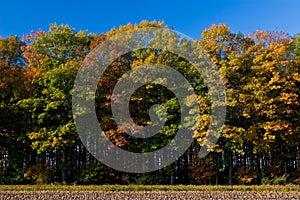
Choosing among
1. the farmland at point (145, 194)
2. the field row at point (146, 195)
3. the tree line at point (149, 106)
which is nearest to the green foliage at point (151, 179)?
the tree line at point (149, 106)

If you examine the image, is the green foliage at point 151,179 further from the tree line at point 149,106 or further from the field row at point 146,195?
the field row at point 146,195

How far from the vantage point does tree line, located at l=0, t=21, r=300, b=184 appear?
21.6 meters

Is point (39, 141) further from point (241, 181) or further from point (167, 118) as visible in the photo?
point (241, 181)

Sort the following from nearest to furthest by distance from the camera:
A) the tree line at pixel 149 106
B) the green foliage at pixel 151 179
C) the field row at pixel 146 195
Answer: the field row at pixel 146 195, the tree line at pixel 149 106, the green foliage at pixel 151 179

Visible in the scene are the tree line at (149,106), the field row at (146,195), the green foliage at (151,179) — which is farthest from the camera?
the green foliage at (151,179)

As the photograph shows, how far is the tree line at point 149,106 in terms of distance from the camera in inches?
852

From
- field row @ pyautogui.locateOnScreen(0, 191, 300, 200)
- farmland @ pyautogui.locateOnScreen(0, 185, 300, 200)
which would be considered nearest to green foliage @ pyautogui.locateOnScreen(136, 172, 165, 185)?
farmland @ pyautogui.locateOnScreen(0, 185, 300, 200)

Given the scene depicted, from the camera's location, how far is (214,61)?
22188 millimetres

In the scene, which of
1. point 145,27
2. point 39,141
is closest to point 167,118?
point 145,27

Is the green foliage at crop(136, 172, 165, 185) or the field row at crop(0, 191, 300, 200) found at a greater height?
the green foliage at crop(136, 172, 165, 185)

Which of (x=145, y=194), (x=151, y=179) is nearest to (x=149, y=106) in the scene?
(x=151, y=179)

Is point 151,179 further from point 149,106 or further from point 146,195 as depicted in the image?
point 146,195

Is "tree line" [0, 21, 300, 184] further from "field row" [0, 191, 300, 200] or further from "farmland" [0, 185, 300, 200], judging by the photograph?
"field row" [0, 191, 300, 200]

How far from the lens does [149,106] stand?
23.3m
